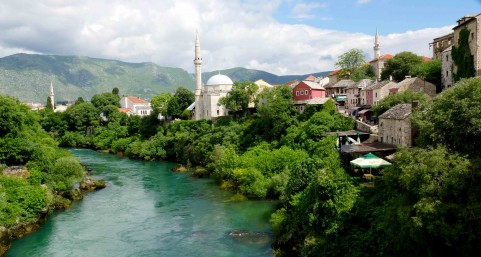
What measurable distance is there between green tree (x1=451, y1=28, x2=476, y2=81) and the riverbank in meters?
35.3

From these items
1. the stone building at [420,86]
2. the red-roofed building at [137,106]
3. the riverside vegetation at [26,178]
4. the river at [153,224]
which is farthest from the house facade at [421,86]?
the red-roofed building at [137,106]

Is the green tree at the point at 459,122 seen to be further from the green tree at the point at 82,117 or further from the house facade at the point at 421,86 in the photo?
the green tree at the point at 82,117

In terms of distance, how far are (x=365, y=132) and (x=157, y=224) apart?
2060 cm

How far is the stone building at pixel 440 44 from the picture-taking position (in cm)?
5607

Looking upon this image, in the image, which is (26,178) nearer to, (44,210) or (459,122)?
(44,210)

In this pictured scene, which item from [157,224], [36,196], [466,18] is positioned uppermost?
[466,18]

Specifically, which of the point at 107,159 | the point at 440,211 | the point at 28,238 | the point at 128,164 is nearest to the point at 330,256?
the point at 440,211

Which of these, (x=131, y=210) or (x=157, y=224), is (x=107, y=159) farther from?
(x=157, y=224)

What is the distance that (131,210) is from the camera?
3497 cm

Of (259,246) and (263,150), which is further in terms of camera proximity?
(263,150)

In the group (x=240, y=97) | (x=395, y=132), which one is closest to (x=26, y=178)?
(x=395, y=132)

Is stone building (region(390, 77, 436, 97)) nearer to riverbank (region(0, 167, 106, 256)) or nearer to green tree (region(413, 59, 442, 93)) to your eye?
green tree (region(413, 59, 442, 93))

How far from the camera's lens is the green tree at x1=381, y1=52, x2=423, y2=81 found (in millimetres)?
57125

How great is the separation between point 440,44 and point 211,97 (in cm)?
3295
